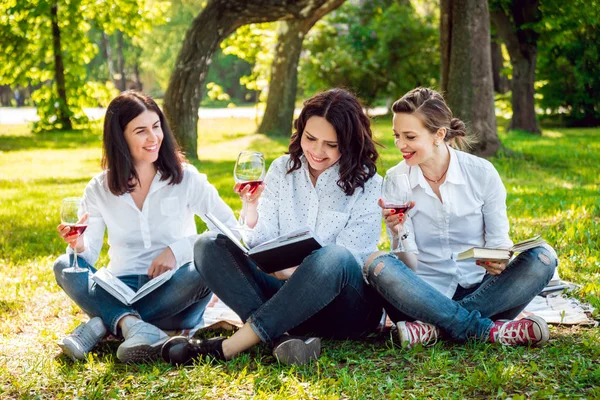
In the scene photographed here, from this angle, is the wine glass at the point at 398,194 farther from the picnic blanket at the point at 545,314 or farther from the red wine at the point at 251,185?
the picnic blanket at the point at 545,314

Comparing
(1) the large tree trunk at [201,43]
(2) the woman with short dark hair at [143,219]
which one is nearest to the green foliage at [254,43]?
(1) the large tree trunk at [201,43]

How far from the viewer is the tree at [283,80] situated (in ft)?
57.1

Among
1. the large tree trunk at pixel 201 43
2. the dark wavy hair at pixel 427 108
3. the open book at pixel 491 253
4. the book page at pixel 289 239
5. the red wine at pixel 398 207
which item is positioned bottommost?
the open book at pixel 491 253

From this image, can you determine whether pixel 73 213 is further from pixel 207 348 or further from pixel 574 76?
pixel 574 76

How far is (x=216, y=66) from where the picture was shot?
52.5 m

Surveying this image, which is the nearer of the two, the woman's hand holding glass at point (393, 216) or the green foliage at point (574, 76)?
the woman's hand holding glass at point (393, 216)

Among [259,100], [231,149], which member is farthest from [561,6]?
[259,100]

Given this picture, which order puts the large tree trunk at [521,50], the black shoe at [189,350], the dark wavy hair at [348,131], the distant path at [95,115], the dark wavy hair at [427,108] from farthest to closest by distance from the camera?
1. the distant path at [95,115]
2. the large tree trunk at [521,50]
3. the dark wavy hair at [427,108]
4. the dark wavy hair at [348,131]
5. the black shoe at [189,350]

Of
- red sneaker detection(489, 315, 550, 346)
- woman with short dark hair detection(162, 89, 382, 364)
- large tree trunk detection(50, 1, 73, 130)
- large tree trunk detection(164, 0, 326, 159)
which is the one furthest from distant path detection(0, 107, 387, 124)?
red sneaker detection(489, 315, 550, 346)

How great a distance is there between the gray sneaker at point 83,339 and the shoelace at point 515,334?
82.2 inches

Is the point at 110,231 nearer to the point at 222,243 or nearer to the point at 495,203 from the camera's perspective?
the point at 222,243

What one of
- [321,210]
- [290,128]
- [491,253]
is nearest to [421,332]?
[491,253]

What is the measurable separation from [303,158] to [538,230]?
3.33 meters

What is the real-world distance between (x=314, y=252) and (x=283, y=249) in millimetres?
204
